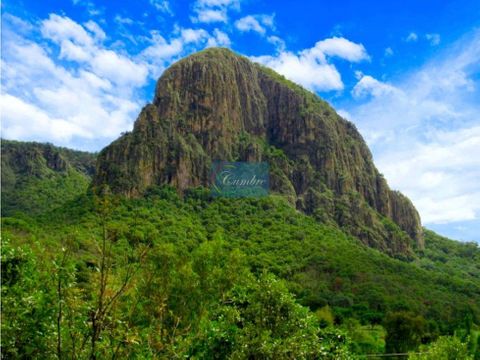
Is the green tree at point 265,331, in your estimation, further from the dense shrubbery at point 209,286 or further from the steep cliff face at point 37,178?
the steep cliff face at point 37,178

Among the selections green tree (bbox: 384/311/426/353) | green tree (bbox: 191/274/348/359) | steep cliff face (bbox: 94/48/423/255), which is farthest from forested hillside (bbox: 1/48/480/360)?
steep cliff face (bbox: 94/48/423/255)

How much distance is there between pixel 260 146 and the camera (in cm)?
14662

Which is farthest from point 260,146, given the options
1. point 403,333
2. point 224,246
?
point 403,333

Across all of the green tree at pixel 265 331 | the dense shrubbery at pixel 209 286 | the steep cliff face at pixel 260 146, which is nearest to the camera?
the dense shrubbery at pixel 209 286

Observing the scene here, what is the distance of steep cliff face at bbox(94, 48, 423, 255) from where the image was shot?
120 metres

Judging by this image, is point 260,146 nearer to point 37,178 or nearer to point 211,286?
point 37,178

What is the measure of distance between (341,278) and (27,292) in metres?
75.5

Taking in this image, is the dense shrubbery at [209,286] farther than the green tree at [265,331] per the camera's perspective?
No

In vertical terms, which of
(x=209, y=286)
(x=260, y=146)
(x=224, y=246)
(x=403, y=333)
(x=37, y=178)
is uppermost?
(x=260, y=146)

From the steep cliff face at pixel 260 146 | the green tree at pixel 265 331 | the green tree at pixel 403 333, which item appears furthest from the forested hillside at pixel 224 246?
the steep cliff face at pixel 260 146

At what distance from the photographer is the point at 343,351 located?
12.7 meters

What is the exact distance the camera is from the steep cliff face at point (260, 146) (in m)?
120

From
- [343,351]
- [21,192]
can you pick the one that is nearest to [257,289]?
[343,351]

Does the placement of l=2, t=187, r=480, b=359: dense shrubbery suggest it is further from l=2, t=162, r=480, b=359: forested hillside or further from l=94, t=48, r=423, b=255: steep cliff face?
l=94, t=48, r=423, b=255: steep cliff face
